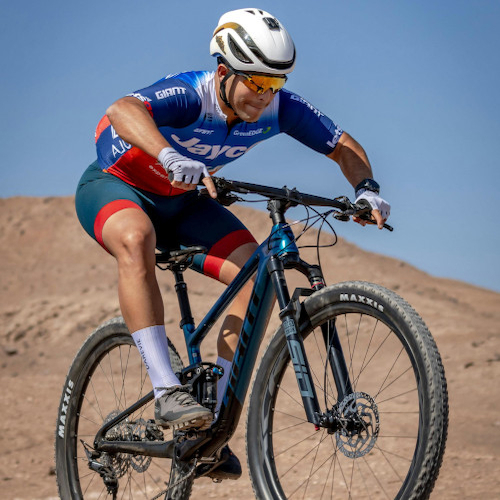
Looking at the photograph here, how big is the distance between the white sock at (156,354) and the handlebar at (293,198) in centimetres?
82

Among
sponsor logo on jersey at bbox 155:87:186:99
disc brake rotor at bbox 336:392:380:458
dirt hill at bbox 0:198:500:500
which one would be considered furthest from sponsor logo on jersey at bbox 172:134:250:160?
dirt hill at bbox 0:198:500:500

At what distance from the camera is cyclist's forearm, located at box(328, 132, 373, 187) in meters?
4.45

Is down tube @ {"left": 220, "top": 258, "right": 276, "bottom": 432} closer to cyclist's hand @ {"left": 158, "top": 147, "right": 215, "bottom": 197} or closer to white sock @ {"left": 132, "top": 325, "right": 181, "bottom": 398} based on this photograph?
white sock @ {"left": 132, "top": 325, "right": 181, "bottom": 398}

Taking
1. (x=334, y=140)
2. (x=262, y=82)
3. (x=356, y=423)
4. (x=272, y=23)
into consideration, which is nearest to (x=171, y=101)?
(x=262, y=82)

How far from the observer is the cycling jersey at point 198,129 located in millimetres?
4125

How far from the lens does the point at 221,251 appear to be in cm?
448

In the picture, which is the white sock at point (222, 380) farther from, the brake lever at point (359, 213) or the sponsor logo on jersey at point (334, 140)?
the sponsor logo on jersey at point (334, 140)

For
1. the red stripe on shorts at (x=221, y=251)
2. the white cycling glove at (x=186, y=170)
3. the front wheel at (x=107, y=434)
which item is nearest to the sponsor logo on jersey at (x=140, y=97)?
the white cycling glove at (x=186, y=170)

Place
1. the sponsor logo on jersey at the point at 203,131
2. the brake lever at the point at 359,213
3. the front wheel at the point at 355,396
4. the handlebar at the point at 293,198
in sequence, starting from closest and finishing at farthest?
the front wheel at the point at 355,396 < the handlebar at the point at 293,198 < the brake lever at the point at 359,213 < the sponsor logo on jersey at the point at 203,131

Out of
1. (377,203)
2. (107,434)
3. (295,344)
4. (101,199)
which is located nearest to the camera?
(295,344)

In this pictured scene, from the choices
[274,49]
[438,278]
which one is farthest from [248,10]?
[438,278]

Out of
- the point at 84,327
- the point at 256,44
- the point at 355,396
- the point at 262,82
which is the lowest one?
the point at 355,396

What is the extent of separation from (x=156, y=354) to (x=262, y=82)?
1479mm

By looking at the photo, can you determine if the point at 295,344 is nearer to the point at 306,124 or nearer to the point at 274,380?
the point at 274,380
